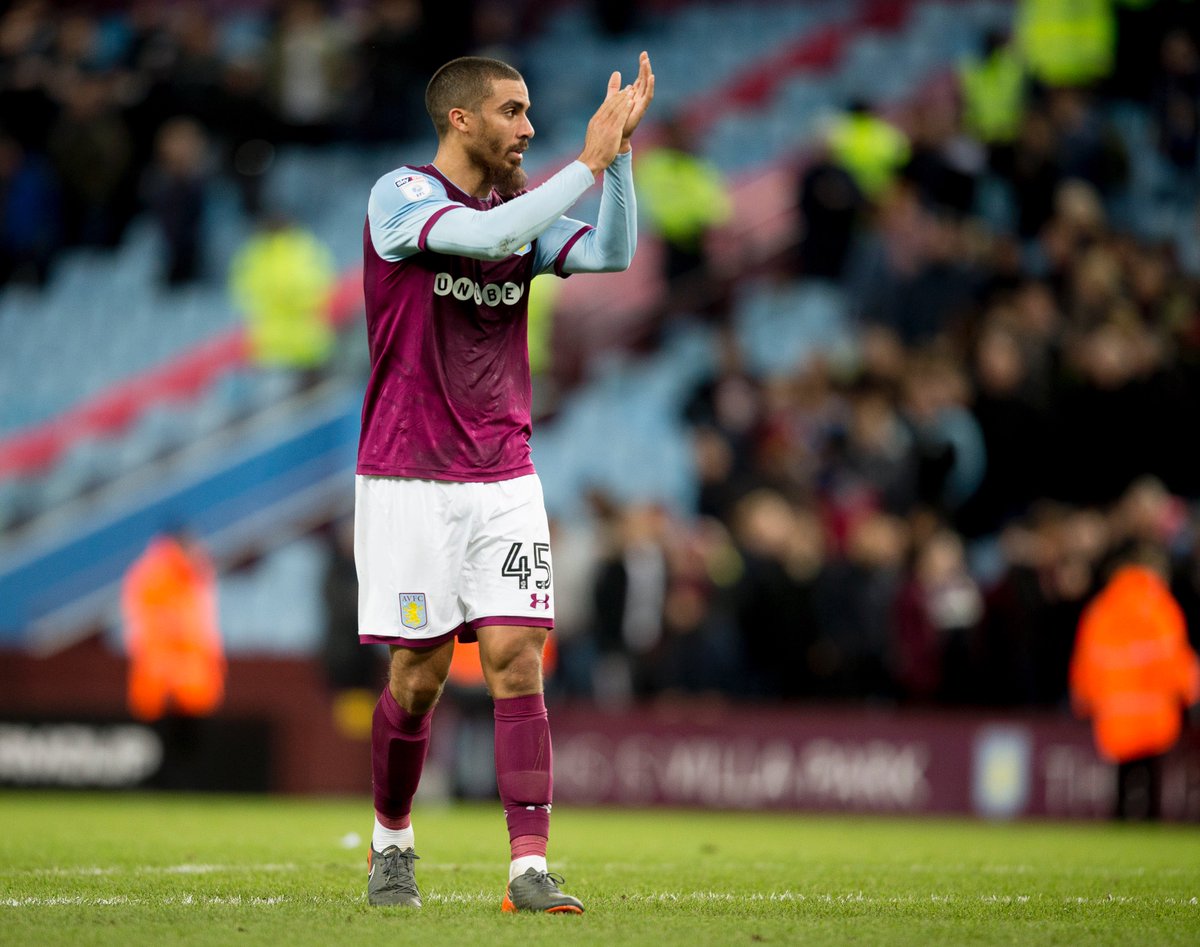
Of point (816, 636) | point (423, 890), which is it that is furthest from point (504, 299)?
point (816, 636)

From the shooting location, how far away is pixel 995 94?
59.4 feet

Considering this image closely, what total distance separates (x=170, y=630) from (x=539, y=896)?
9.98 metres

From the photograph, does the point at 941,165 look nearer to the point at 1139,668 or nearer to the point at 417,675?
the point at 1139,668

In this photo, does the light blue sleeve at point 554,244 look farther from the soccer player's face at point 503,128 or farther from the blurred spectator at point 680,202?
the blurred spectator at point 680,202

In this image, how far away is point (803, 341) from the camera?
18.2m

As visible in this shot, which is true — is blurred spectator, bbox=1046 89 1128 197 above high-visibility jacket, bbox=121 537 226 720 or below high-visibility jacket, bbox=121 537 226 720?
above

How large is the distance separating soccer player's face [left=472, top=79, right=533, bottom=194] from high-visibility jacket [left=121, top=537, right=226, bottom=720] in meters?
9.55

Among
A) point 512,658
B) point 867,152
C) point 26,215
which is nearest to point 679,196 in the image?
point 867,152

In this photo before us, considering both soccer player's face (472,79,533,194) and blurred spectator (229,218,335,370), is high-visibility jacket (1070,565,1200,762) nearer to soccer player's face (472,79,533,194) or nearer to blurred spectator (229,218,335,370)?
soccer player's face (472,79,533,194)

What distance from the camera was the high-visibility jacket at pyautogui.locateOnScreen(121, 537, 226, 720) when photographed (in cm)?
1487

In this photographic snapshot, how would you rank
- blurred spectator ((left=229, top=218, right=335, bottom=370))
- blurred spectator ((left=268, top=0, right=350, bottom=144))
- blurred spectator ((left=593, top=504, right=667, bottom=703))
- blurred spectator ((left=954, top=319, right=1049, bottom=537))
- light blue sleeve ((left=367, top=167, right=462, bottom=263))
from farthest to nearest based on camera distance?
blurred spectator ((left=268, top=0, right=350, bottom=144)) → blurred spectator ((left=229, top=218, right=335, bottom=370)) → blurred spectator ((left=593, top=504, right=667, bottom=703)) → blurred spectator ((left=954, top=319, right=1049, bottom=537)) → light blue sleeve ((left=367, top=167, right=462, bottom=263))

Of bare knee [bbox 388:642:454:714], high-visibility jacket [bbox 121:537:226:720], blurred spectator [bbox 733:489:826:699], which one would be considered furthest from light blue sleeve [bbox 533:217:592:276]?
high-visibility jacket [bbox 121:537:226:720]

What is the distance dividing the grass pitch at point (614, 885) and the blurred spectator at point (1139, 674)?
113 centimetres

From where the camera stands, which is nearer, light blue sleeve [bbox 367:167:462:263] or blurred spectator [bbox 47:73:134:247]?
light blue sleeve [bbox 367:167:462:263]
